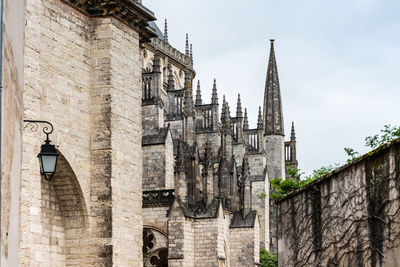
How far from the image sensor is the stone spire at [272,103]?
217 ft

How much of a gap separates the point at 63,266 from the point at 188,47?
1930 inches

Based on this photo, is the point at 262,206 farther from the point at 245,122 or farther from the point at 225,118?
the point at 225,118

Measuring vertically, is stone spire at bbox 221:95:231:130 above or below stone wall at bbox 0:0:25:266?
above

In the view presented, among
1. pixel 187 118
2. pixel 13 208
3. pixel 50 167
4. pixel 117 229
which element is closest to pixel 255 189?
pixel 187 118

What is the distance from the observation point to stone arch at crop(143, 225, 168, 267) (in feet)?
121

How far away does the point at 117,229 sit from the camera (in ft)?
60.5

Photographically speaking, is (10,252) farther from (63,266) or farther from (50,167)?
(63,266)

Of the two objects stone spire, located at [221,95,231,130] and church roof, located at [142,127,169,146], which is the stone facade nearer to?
church roof, located at [142,127,169,146]

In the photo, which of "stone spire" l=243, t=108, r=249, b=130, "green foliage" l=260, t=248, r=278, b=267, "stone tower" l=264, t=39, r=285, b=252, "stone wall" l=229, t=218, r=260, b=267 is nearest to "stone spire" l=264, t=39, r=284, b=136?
"stone tower" l=264, t=39, r=285, b=252

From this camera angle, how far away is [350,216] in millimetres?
11609

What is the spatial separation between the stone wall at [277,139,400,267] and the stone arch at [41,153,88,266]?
5.30 m

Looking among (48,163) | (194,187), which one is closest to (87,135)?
(48,163)

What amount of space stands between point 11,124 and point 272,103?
6102 cm

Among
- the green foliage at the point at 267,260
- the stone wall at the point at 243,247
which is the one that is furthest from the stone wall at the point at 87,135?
the green foliage at the point at 267,260
